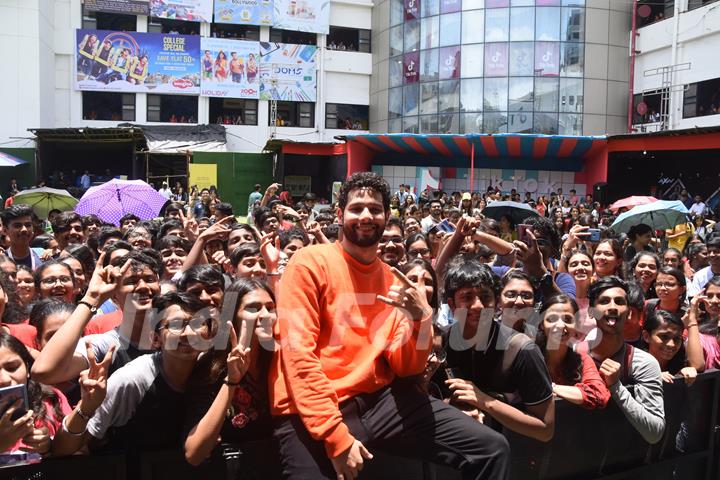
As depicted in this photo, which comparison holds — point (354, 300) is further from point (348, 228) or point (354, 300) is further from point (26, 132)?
point (26, 132)

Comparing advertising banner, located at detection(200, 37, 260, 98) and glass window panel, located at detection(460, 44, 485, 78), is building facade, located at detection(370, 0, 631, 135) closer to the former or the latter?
glass window panel, located at detection(460, 44, 485, 78)

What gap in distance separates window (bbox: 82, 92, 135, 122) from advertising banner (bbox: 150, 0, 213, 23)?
4181 mm

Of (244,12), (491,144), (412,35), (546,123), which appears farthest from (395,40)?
(491,144)

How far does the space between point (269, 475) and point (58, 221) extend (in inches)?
203

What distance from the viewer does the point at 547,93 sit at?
26969 millimetres

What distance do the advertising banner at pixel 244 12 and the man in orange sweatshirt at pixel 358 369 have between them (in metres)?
30.8

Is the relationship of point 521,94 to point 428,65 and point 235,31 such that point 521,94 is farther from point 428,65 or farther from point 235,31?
point 235,31

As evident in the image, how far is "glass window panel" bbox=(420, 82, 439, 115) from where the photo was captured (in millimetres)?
28516

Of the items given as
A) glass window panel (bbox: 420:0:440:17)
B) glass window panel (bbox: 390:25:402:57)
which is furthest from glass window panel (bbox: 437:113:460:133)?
glass window panel (bbox: 420:0:440:17)

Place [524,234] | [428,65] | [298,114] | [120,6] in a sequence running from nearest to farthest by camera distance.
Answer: [524,234] < [428,65] < [120,6] < [298,114]

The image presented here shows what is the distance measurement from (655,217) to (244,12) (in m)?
26.1

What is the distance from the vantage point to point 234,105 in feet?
105

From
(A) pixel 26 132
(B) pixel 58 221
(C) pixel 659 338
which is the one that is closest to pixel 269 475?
(C) pixel 659 338

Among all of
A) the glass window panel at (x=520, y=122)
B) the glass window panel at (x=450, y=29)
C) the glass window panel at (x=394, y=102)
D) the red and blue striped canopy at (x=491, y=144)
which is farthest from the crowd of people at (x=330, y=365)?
the glass window panel at (x=394, y=102)
